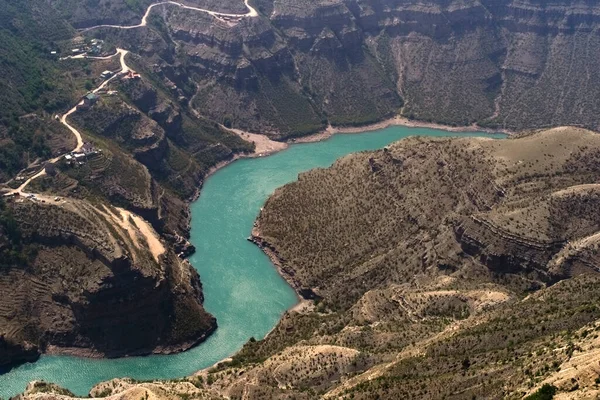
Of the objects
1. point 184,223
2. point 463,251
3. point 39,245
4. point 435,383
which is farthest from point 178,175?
point 435,383

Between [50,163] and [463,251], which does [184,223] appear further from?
[463,251]

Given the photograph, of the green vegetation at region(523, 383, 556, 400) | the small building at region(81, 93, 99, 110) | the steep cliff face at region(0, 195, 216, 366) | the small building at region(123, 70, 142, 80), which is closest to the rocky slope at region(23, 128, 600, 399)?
the green vegetation at region(523, 383, 556, 400)

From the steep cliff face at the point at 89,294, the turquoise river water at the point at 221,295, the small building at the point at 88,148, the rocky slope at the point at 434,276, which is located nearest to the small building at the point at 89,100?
the small building at the point at 88,148

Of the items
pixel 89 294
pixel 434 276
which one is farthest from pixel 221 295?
pixel 434 276

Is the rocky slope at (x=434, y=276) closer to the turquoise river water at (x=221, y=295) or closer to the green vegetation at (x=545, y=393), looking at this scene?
the green vegetation at (x=545, y=393)

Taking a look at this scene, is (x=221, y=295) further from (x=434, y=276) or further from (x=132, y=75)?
(x=132, y=75)

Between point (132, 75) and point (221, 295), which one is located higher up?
point (132, 75)
